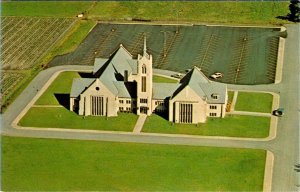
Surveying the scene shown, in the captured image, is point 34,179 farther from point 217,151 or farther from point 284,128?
point 284,128

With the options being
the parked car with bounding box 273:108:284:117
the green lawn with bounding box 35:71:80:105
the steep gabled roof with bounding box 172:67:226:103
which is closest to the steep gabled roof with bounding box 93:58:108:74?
the green lawn with bounding box 35:71:80:105

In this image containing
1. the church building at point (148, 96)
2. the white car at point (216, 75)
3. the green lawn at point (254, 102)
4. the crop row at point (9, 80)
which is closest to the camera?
the church building at point (148, 96)

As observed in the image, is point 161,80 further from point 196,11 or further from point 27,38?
point 196,11

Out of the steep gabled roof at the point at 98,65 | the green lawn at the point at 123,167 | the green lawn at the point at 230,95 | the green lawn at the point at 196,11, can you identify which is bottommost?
the green lawn at the point at 123,167

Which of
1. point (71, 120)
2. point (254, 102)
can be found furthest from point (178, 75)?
point (71, 120)

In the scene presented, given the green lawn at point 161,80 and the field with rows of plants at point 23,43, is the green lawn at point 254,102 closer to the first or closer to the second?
the green lawn at point 161,80

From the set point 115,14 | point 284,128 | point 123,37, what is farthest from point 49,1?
point 284,128

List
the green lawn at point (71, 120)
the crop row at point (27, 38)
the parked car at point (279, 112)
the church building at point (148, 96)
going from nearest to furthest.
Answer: the green lawn at point (71, 120), the church building at point (148, 96), the parked car at point (279, 112), the crop row at point (27, 38)

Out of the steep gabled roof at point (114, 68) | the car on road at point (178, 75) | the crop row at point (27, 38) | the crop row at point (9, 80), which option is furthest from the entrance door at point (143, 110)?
the crop row at point (27, 38)

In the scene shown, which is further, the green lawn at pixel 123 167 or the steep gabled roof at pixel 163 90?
the steep gabled roof at pixel 163 90
